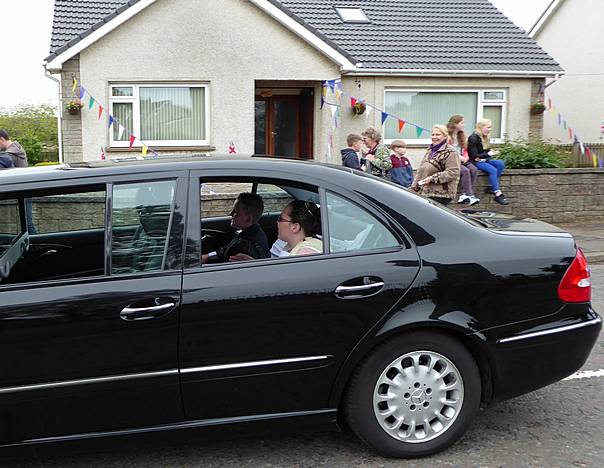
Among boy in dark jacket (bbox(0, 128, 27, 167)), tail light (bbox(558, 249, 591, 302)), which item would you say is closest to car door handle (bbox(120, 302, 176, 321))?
tail light (bbox(558, 249, 591, 302))

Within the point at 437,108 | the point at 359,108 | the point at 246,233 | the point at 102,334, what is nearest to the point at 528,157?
the point at 359,108

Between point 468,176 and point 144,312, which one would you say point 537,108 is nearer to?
point 468,176

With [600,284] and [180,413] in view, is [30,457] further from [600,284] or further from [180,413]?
[600,284]

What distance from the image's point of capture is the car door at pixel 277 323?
3.40 metres

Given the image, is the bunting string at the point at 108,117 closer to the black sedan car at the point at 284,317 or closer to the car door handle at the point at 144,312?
the black sedan car at the point at 284,317

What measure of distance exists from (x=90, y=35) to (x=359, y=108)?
556 cm

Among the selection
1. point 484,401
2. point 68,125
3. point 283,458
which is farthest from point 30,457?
point 68,125

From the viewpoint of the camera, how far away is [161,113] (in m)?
14.4

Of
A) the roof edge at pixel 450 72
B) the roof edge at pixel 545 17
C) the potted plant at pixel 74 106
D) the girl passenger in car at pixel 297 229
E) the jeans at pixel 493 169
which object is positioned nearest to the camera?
the girl passenger in car at pixel 297 229

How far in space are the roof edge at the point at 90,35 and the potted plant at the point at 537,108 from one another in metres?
8.96

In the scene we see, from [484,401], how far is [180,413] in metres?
1.61

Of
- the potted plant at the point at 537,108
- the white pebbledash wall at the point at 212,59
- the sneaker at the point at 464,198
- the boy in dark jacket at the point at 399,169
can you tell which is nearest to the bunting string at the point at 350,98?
the white pebbledash wall at the point at 212,59

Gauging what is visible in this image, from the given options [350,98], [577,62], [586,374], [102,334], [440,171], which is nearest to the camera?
[102,334]

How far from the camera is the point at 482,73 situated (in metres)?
15.9
